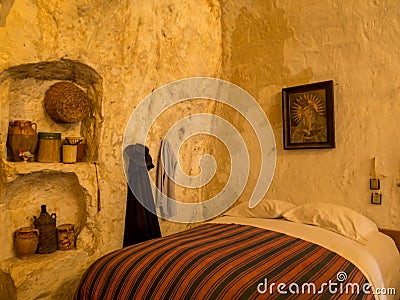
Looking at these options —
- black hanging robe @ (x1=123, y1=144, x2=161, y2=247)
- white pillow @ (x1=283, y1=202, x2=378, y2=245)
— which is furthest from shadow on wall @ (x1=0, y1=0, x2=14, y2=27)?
white pillow @ (x1=283, y1=202, x2=378, y2=245)

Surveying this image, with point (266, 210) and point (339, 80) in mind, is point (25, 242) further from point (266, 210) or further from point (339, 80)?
point (339, 80)

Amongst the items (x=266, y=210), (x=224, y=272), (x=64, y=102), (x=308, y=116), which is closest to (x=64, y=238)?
(x=64, y=102)

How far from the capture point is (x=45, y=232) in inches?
92.1

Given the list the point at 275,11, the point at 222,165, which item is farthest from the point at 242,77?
the point at 222,165

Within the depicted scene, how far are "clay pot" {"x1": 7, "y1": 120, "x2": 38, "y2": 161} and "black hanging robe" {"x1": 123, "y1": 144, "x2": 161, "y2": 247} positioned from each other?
2.42 ft

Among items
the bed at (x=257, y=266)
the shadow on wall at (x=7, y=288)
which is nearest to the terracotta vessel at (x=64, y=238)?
the shadow on wall at (x=7, y=288)

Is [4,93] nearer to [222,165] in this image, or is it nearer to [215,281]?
[215,281]

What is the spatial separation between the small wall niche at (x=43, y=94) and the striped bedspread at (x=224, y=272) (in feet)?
3.51

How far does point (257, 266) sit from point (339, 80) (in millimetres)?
1765

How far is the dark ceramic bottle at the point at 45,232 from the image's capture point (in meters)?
2.32

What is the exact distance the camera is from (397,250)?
7.47ft

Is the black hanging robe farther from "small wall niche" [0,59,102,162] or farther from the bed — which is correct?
the bed

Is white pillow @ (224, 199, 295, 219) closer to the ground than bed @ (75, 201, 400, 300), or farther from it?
farther from it

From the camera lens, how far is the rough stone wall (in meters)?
2.44
